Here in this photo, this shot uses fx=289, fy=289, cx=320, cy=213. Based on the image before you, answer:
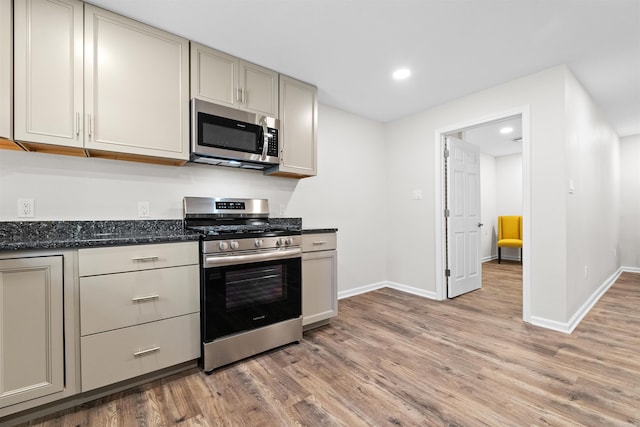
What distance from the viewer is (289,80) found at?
272 centimetres

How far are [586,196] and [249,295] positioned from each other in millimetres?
3558

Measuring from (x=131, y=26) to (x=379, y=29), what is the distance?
1711mm

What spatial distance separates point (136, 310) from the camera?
172 centimetres

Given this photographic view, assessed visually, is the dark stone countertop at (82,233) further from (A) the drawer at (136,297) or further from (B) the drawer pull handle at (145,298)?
(B) the drawer pull handle at (145,298)

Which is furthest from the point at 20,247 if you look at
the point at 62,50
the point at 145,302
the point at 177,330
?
the point at 62,50

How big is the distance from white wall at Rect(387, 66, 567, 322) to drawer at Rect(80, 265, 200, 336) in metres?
2.77

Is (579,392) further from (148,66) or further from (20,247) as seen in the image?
(148,66)

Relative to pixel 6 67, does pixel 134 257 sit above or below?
below

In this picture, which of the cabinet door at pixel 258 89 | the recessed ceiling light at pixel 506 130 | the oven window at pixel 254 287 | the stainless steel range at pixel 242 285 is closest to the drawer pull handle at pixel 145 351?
the stainless steel range at pixel 242 285

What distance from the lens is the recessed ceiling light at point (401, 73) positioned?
2674mm

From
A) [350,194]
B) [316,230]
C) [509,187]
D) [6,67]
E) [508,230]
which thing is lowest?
[508,230]

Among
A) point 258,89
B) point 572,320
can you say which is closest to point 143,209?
point 258,89

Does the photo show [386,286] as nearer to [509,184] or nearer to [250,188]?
[250,188]

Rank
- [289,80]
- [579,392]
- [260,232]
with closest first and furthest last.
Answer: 1. [579,392]
2. [260,232]
3. [289,80]
